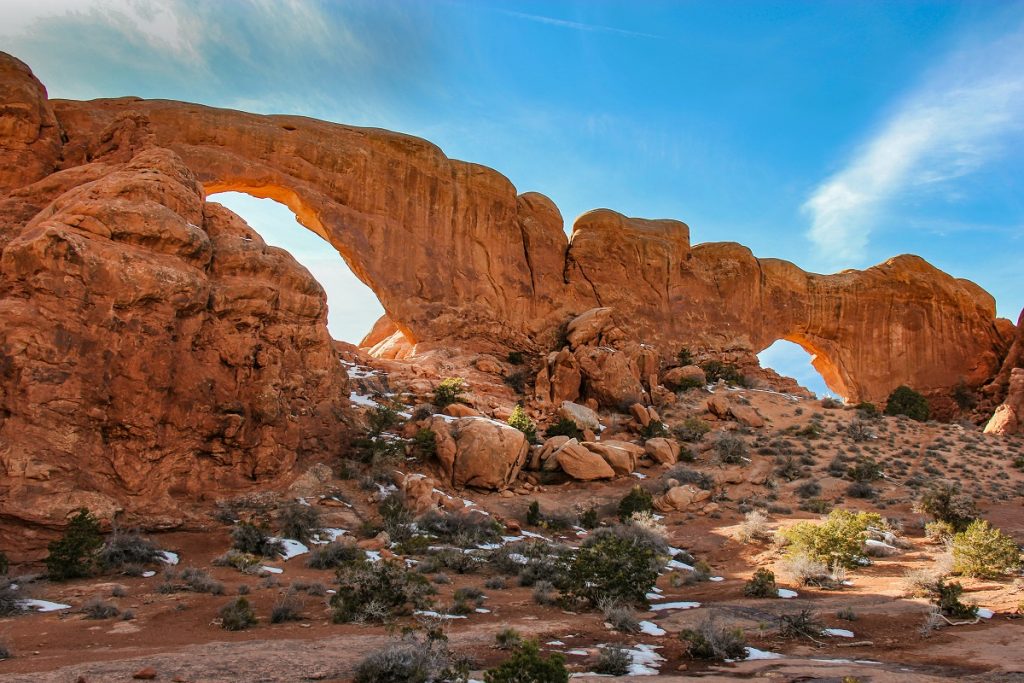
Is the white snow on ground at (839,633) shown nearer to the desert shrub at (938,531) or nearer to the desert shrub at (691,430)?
the desert shrub at (938,531)

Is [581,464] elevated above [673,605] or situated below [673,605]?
above

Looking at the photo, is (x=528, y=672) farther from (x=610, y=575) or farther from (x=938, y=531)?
(x=938, y=531)

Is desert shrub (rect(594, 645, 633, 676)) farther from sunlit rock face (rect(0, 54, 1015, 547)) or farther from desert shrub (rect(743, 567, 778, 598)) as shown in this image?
sunlit rock face (rect(0, 54, 1015, 547))

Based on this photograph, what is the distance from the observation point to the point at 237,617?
9188mm

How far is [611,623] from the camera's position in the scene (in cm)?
1006

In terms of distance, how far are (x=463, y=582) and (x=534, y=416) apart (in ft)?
43.5

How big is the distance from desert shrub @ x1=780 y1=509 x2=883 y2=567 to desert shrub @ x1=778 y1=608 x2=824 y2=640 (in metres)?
4.51

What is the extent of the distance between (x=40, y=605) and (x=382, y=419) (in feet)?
38.7

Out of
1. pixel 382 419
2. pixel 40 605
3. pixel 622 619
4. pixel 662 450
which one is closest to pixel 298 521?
pixel 40 605

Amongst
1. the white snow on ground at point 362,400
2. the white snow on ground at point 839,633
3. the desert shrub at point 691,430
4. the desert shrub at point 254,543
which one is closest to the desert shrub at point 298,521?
the desert shrub at point 254,543

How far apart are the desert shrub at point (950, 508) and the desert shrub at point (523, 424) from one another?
1198 centimetres

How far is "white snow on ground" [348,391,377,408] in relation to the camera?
899 inches

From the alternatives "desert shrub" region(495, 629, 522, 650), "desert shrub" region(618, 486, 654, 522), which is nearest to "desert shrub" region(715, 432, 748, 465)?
"desert shrub" region(618, 486, 654, 522)

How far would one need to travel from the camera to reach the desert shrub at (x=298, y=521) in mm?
15273
